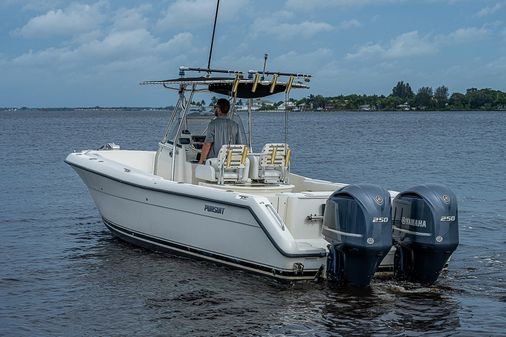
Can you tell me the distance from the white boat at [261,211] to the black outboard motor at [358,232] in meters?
0.01

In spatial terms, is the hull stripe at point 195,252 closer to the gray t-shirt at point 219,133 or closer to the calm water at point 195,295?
the calm water at point 195,295

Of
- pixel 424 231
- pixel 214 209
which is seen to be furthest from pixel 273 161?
pixel 424 231

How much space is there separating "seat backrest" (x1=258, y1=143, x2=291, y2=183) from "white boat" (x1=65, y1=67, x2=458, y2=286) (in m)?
0.02

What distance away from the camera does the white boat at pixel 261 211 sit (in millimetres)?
9539

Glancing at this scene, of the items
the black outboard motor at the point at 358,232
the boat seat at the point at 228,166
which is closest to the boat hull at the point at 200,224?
the black outboard motor at the point at 358,232

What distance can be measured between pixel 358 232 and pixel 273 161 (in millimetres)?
2801

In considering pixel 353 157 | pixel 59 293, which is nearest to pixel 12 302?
pixel 59 293

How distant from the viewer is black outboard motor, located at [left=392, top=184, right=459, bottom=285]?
9594 millimetres

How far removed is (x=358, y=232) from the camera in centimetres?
930

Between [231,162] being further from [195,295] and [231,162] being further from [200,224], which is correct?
[195,295]

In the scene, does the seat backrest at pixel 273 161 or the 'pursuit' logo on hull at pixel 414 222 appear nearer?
the 'pursuit' logo on hull at pixel 414 222

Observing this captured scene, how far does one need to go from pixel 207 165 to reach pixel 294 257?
238 cm

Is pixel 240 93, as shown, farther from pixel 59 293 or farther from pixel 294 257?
pixel 59 293

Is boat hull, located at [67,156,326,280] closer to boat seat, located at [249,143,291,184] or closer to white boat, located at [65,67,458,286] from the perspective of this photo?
white boat, located at [65,67,458,286]
